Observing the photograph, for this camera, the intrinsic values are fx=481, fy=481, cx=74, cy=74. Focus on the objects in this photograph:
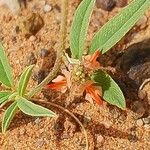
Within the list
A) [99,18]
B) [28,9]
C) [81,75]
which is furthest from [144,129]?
[28,9]

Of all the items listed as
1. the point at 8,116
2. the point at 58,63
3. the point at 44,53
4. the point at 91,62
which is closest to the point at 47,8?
the point at 44,53

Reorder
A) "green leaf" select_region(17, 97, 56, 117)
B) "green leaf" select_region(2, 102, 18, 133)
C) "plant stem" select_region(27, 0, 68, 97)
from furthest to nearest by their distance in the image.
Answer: "plant stem" select_region(27, 0, 68, 97)
"green leaf" select_region(2, 102, 18, 133)
"green leaf" select_region(17, 97, 56, 117)

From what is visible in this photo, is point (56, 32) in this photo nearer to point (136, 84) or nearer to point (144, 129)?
point (136, 84)

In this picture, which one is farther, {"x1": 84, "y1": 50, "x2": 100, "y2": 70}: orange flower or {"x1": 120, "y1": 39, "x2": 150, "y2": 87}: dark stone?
{"x1": 120, "y1": 39, "x2": 150, "y2": 87}: dark stone

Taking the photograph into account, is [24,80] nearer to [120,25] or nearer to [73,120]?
[73,120]

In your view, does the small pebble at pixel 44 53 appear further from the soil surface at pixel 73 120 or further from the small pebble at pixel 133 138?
the small pebble at pixel 133 138

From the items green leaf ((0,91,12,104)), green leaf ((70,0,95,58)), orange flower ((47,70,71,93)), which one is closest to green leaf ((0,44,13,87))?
green leaf ((0,91,12,104))

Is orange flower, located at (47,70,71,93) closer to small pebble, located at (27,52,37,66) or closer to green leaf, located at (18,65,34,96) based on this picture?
green leaf, located at (18,65,34,96)

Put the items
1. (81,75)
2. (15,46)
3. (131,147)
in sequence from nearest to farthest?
(81,75) → (131,147) → (15,46)
